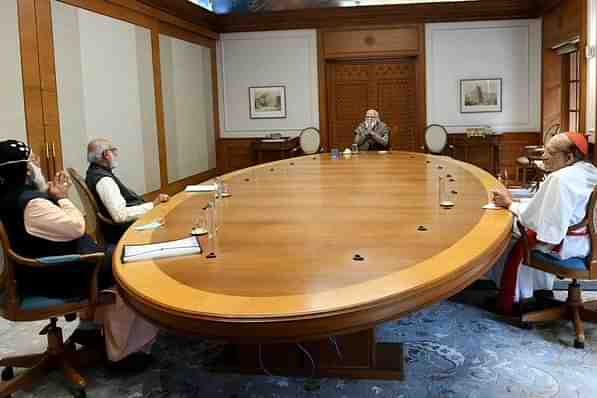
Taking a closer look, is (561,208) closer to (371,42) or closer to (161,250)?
(161,250)

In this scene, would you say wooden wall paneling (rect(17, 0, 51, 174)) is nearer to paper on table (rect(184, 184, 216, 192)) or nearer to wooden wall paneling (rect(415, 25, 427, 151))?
paper on table (rect(184, 184, 216, 192))

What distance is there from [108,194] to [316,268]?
2.32 m

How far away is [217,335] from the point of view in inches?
74.1

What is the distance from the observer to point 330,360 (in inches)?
124

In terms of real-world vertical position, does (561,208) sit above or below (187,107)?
below

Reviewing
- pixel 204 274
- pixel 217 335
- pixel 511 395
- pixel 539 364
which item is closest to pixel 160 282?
pixel 204 274

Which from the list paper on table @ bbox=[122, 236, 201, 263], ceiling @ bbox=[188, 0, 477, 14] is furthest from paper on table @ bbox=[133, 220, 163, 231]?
ceiling @ bbox=[188, 0, 477, 14]

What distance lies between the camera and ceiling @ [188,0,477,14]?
10.4m

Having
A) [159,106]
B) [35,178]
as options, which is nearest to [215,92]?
[159,106]

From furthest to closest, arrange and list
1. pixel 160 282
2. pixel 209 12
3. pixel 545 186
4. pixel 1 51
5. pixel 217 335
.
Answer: pixel 209 12, pixel 1 51, pixel 545 186, pixel 160 282, pixel 217 335

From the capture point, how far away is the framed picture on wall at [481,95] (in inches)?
416

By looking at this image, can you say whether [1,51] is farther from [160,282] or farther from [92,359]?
[160,282]

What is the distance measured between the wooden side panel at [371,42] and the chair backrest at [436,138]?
1350 mm

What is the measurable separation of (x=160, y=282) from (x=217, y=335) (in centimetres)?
41
